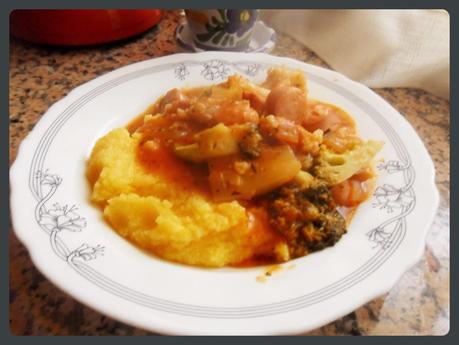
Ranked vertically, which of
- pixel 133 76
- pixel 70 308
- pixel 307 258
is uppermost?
pixel 133 76

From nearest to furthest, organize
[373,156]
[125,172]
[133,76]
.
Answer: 1. [125,172]
2. [373,156]
3. [133,76]

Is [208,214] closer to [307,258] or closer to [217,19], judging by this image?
[307,258]

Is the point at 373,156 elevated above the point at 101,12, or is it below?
below

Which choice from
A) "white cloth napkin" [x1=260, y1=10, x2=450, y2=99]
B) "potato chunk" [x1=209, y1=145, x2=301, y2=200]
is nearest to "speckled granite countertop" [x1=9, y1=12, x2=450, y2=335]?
"white cloth napkin" [x1=260, y1=10, x2=450, y2=99]

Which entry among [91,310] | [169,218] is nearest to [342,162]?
[169,218]

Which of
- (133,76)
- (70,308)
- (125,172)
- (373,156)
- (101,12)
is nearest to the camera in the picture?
(70,308)

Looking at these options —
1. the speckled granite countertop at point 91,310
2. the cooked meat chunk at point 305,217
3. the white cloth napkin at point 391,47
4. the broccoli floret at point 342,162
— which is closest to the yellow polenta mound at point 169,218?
the cooked meat chunk at point 305,217

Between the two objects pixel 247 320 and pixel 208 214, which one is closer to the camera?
pixel 247 320

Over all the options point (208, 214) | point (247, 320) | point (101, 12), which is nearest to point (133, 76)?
point (101, 12)
